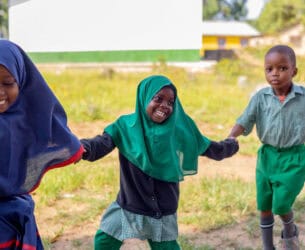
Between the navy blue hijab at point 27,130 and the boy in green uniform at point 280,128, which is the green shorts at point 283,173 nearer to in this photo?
the boy in green uniform at point 280,128

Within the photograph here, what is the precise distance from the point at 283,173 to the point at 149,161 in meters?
0.96

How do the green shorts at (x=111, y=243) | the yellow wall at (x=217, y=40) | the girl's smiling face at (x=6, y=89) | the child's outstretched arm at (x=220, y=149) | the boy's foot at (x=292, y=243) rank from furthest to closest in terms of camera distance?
the yellow wall at (x=217, y=40) < the boy's foot at (x=292, y=243) < the child's outstretched arm at (x=220, y=149) < the green shorts at (x=111, y=243) < the girl's smiling face at (x=6, y=89)

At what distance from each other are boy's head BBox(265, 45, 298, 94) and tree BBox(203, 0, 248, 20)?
151 feet

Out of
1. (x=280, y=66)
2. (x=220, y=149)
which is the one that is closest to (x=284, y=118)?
(x=280, y=66)

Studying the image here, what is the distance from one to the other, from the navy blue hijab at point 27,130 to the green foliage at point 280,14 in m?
29.5

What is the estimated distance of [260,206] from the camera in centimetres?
327

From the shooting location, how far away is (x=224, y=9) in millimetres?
53969

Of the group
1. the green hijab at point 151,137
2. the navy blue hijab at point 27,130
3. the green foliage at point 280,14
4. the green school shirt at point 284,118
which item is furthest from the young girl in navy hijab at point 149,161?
the green foliage at point 280,14

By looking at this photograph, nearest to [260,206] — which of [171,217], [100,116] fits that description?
[171,217]

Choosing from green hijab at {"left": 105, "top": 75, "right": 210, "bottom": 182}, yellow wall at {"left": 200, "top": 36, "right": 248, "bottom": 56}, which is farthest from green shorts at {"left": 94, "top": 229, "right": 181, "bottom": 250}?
yellow wall at {"left": 200, "top": 36, "right": 248, "bottom": 56}

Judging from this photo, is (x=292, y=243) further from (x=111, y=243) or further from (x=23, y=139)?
(x=23, y=139)

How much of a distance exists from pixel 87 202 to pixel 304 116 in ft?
7.24

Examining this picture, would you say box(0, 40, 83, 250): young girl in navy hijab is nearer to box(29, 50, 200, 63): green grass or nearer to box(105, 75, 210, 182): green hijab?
box(105, 75, 210, 182): green hijab

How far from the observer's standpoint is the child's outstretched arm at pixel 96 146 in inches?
95.8
